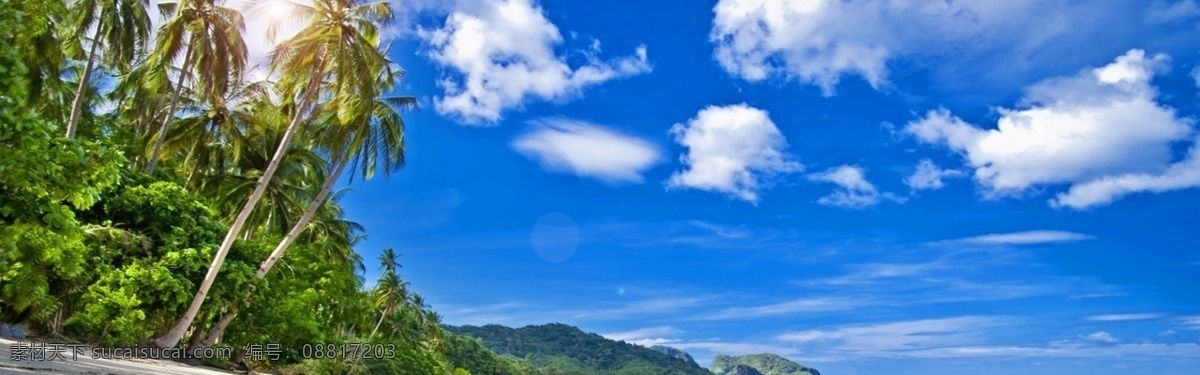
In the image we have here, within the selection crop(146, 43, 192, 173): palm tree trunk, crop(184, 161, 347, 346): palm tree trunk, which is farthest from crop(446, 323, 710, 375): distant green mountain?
crop(146, 43, 192, 173): palm tree trunk

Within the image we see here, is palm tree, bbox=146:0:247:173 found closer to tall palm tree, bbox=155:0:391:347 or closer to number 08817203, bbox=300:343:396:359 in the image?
tall palm tree, bbox=155:0:391:347

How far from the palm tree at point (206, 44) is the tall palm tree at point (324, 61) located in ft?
5.78

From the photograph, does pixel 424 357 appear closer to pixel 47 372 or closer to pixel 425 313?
pixel 425 313

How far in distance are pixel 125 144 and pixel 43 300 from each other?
24.1 ft

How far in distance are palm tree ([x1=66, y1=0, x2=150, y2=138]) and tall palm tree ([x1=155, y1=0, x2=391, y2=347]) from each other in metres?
4.44

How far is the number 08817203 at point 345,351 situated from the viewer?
23188mm

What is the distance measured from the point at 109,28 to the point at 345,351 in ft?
50.7

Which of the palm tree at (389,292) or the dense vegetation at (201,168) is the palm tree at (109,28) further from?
the palm tree at (389,292)

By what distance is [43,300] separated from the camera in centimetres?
1215

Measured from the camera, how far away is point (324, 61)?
17047mm

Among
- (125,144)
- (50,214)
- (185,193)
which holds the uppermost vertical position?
(125,144)

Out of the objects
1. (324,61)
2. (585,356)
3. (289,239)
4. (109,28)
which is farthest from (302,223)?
(585,356)

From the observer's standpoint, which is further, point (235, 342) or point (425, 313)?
point (425, 313)

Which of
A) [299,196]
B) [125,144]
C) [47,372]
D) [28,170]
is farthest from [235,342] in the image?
[28,170]
